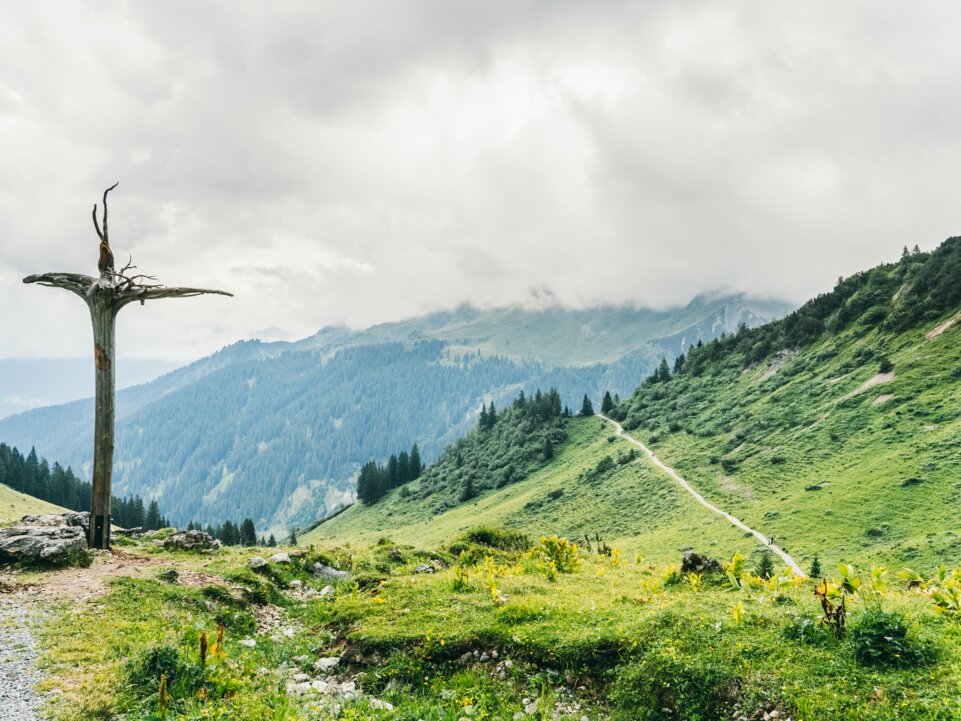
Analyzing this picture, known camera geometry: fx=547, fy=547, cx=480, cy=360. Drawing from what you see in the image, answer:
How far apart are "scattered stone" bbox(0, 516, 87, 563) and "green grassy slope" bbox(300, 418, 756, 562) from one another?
137ft

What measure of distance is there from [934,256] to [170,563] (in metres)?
109

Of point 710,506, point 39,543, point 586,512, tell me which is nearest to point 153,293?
point 39,543

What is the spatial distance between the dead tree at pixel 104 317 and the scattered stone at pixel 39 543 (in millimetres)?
1436

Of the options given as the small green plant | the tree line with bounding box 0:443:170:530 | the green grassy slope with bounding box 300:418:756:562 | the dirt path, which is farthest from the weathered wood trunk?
the tree line with bounding box 0:443:170:530

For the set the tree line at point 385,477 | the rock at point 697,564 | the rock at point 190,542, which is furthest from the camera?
the tree line at point 385,477

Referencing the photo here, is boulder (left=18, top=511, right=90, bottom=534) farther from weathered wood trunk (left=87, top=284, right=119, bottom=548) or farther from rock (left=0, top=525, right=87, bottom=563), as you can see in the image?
rock (left=0, top=525, right=87, bottom=563)

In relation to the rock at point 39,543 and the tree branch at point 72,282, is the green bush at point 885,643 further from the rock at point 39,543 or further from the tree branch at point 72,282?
the tree branch at point 72,282

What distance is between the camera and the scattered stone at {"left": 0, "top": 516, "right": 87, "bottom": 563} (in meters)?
15.1

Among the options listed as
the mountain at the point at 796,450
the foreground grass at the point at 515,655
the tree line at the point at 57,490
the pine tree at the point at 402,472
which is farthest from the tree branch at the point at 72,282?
the pine tree at the point at 402,472

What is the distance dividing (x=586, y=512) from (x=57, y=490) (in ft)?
427

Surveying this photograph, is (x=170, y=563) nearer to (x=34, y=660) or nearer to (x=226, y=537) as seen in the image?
(x=34, y=660)

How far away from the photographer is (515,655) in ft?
34.5

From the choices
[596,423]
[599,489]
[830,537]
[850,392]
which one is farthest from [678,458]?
[596,423]

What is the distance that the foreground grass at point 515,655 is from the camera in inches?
312
